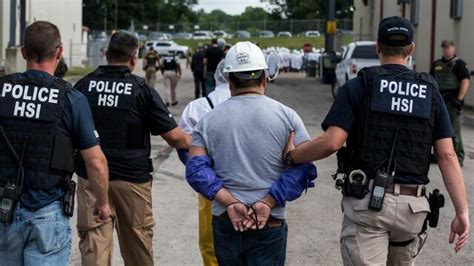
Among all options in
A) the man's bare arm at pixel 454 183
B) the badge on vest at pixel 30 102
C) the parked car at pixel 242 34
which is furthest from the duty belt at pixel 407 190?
the parked car at pixel 242 34

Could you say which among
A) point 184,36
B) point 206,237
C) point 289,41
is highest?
point 184,36

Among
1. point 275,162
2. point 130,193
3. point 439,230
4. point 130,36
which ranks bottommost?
point 439,230

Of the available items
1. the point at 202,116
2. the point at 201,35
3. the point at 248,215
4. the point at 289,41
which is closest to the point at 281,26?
the point at 289,41

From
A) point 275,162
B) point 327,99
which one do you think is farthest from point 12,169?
point 327,99

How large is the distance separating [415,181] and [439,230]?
13.2ft

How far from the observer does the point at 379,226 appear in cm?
436

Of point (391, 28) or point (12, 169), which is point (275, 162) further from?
point (12, 169)

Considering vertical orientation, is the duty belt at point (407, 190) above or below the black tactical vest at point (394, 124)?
below

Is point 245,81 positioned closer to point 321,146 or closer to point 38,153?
point 321,146

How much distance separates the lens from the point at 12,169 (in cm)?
419

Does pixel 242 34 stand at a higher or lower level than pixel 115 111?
higher

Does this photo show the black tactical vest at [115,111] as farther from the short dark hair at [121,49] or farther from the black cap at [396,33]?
the black cap at [396,33]

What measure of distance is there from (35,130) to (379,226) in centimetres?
186

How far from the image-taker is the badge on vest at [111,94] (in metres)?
5.36
